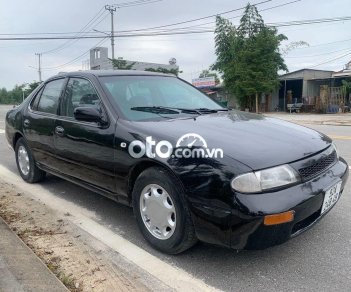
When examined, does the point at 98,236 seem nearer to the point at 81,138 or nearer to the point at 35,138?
the point at 81,138

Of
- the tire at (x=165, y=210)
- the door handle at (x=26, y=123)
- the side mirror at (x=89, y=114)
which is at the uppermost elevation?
the side mirror at (x=89, y=114)

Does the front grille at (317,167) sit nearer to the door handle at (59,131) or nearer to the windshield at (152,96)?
the windshield at (152,96)

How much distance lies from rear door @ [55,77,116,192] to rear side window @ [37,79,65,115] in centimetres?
20

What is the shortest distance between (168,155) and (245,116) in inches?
50.6

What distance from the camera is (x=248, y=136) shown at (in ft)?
10.4

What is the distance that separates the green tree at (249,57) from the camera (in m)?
→ 34.9

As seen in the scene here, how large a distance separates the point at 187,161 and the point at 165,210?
0.48 meters

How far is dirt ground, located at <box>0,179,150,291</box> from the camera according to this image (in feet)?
9.43

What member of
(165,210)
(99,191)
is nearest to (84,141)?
(99,191)

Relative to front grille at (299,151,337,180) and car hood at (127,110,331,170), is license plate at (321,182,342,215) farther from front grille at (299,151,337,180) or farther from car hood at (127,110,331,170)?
car hood at (127,110,331,170)

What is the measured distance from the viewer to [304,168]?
299cm

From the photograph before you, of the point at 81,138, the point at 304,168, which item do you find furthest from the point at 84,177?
the point at 304,168

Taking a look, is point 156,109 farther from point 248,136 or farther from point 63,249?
point 63,249

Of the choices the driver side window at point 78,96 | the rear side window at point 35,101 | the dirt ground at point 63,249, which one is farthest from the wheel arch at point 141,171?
the rear side window at point 35,101
